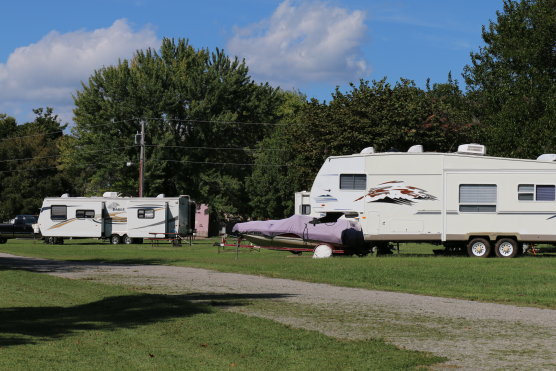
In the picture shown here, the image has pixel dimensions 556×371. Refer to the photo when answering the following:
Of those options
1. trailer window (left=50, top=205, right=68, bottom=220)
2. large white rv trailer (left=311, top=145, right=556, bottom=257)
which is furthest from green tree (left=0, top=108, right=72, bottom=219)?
large white rv trailer (left=311, top=145, right=556, bottom=257)

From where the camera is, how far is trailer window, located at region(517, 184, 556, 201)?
27156 millimetres

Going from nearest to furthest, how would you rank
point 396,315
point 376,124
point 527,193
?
point 396,315 < point 527,193 < point 376,124

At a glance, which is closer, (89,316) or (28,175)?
(89,316)

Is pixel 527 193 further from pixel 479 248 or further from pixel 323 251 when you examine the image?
pixel 323 251

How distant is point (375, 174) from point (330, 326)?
17716 millimetres

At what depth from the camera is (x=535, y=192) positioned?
27.2 metres

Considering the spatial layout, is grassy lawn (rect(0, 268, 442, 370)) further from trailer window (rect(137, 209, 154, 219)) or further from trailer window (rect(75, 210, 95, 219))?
trailer window (rect(75, 210, 95, 219))

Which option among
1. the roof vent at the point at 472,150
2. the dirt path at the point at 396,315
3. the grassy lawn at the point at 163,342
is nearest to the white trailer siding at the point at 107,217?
the roof vent at the point at 472,150

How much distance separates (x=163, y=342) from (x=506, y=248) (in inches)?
792

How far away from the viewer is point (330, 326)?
1144cm

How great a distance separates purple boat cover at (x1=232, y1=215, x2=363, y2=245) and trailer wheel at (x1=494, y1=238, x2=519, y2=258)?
4880 millimetres

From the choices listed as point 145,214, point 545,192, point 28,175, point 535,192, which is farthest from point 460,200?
point 28,175

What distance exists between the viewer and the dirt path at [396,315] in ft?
30.7

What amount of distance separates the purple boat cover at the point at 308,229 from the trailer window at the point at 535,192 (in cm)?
584
